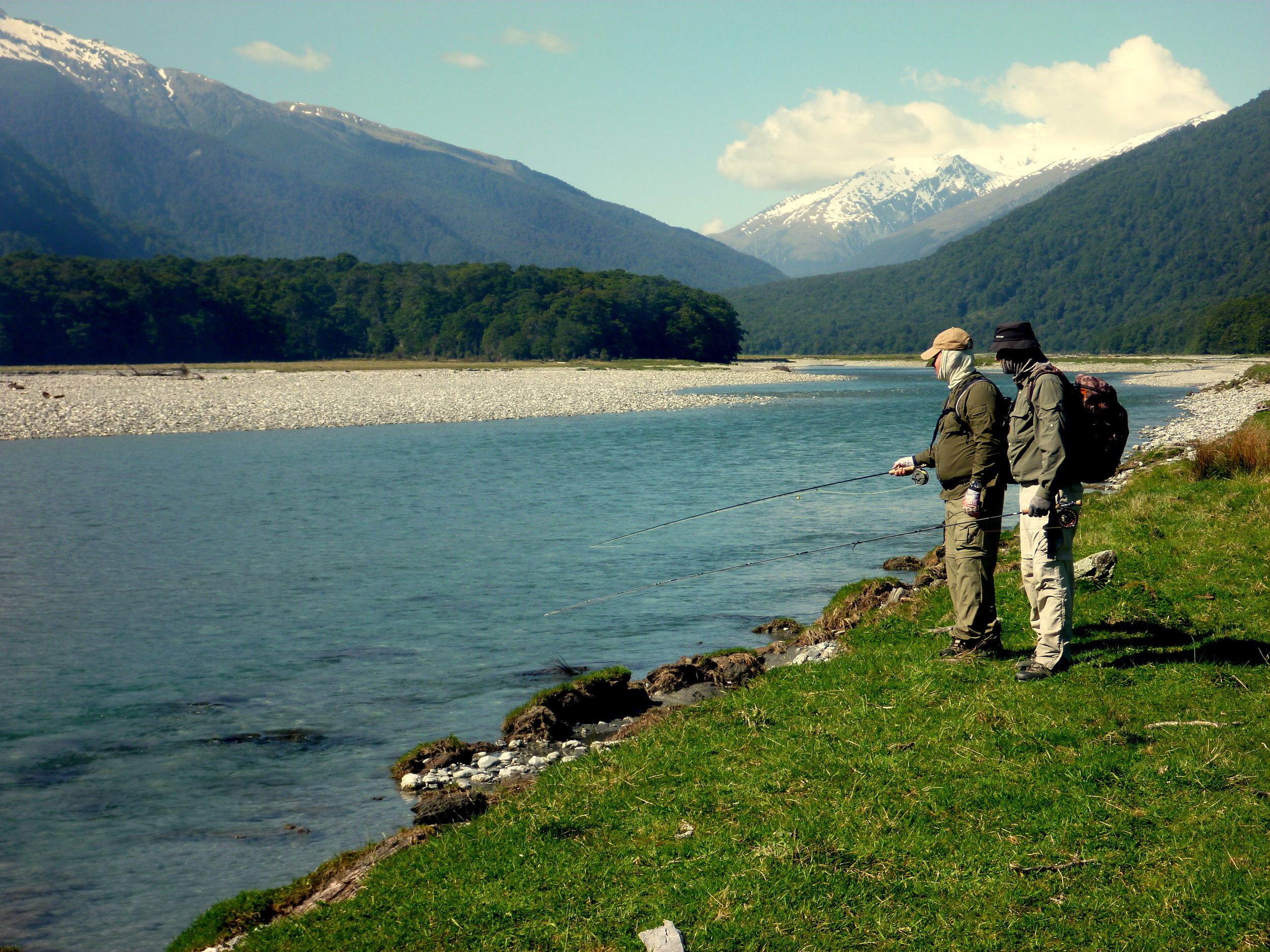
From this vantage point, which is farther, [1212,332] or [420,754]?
[1212,332]

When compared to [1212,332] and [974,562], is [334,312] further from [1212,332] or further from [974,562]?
[974,562]

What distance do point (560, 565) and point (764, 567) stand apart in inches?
136

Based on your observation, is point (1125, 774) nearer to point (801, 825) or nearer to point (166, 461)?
point (801, 825)

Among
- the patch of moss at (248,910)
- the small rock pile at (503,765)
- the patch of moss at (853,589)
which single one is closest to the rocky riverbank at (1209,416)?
the patch of moss at (853,589)

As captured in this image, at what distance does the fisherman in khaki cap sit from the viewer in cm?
786

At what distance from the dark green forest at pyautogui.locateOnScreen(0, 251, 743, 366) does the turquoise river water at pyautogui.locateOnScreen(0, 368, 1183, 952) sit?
84250mm

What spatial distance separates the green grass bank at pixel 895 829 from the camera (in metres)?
4.57

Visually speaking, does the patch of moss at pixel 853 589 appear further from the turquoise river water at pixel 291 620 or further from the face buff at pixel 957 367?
the face buff at pixel 957 367

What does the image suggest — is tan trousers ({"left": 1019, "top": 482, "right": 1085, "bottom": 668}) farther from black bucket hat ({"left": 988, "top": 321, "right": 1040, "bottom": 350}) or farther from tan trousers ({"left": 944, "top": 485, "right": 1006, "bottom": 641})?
black bucket hat ({"left": 988, "top": 321, "right": 1040, "bottom": 350})

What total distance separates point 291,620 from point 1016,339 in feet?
33.8

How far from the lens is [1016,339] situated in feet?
24.9

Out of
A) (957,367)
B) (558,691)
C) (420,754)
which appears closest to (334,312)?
(558,691)

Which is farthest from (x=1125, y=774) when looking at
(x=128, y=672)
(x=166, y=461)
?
(x=166, y=461)

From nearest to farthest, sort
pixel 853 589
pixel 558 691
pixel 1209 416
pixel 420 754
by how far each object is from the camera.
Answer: pixel 420 754 → pixel 558 691 → pixel 853 589 → pixel 1209 416
